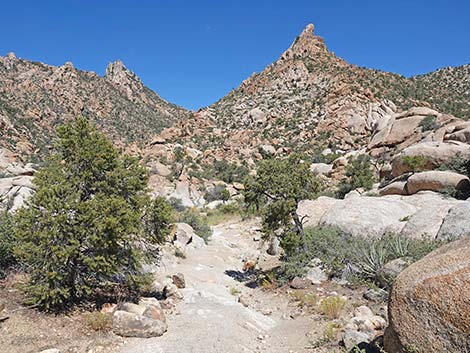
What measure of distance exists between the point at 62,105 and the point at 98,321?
6292 centimetres

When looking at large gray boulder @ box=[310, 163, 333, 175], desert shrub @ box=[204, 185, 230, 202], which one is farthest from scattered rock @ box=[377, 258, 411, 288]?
desert shrub @ box=[204, 185, 230, 202]

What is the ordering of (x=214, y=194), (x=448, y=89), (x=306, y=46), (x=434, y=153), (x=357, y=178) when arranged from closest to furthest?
(x=434, y=153) → (x=357, y=178) → (x=214, y=194) → (x=448, y=89) → (x=306, y=46)

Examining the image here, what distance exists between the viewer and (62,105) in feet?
201

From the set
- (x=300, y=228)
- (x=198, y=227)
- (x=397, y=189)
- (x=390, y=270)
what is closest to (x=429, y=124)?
(x=397, y=189)

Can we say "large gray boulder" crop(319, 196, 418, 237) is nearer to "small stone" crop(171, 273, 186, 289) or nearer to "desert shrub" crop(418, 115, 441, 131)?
"small stone" crop(171, 273, 186, 289)

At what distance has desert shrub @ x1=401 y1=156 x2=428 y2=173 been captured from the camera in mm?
18942

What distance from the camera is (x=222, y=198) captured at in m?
30.8

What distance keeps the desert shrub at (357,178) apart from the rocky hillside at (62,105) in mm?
37251

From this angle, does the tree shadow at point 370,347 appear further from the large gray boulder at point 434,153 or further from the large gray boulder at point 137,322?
the large gray boulder at point 434,153

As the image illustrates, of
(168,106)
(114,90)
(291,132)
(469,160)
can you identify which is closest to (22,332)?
(469,160)

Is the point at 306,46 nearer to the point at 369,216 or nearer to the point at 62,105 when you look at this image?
the point at 62,105

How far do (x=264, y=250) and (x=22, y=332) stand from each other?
11089mm

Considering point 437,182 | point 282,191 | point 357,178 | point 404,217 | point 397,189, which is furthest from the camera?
point 357,178

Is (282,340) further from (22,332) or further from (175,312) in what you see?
(22,332)
